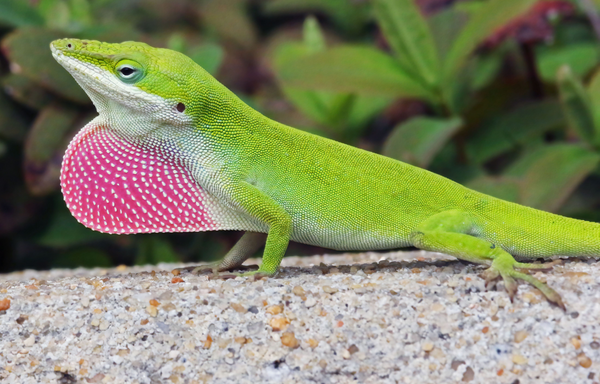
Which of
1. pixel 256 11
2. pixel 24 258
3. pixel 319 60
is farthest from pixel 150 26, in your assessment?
pixel 319 60

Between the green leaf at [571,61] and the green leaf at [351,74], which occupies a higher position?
the green leaf at [571,61]

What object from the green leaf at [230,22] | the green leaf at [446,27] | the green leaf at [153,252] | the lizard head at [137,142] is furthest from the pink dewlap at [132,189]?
the green leaf at [230,22]

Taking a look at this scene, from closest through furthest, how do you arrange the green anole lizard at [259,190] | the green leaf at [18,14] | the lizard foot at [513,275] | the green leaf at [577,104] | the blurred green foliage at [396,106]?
1. the lizard foot at [513,275]
2. the green anole lizard at [259,190]
3. the green leaf at [577,104]
4. the blurred green foliage at [396,106]
5. the green leaf at [18,14]

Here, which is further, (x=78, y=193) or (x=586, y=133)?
(x=586, y=133)

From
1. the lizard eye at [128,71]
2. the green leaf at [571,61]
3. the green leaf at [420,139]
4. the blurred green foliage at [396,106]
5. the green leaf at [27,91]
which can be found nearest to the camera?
the lizard eye at [128,71]

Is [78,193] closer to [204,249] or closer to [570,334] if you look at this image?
[570,334]

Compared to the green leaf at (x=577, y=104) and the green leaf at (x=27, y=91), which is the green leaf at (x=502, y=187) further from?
the green leaf at (x=27, y=91)
